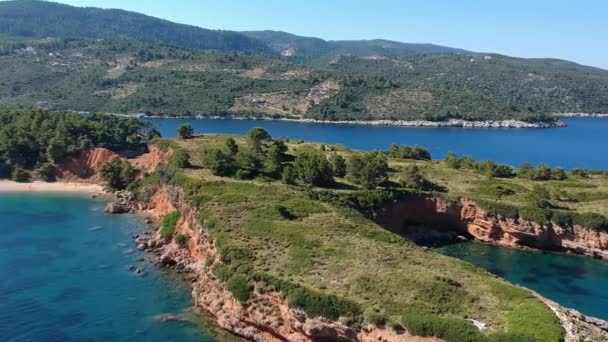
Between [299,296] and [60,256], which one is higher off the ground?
[299,296]

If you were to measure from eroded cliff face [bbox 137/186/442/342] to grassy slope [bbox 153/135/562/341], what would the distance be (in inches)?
65.1

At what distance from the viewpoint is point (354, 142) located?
167m

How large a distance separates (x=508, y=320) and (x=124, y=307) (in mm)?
31524

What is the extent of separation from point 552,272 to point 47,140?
276 ft

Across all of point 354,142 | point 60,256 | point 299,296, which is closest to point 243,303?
point 299,296

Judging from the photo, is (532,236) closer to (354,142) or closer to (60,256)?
(60,256)

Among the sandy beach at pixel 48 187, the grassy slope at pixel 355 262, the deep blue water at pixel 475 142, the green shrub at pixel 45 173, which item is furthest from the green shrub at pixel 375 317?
the deep blue water at pixel 475 142

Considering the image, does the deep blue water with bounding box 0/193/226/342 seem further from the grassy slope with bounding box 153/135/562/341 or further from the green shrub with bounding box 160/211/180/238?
the grassy slope with bounding box 153/135/562/341

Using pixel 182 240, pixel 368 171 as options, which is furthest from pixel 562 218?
pixel 182 240

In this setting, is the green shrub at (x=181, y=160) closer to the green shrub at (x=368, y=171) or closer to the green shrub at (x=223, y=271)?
the green shrub at (x=368, y=171)

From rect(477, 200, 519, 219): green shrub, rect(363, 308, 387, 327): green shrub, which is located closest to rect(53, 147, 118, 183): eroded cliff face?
rect(477, 200, 519, 219): green shrub

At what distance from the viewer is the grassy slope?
37.4 meters

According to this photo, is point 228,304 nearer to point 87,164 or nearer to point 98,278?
point 98,278

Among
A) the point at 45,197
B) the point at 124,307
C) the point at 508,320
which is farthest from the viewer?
the point at 45,197
